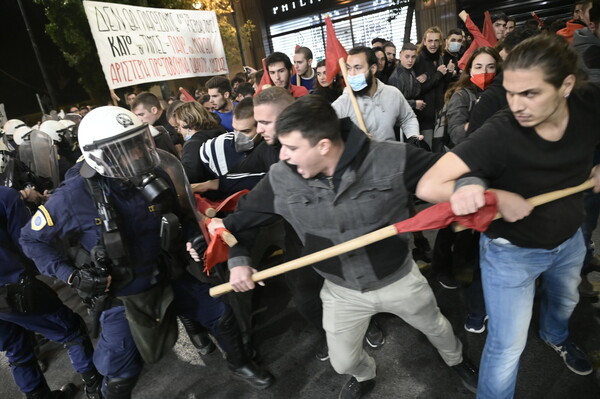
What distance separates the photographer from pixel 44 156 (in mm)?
5137

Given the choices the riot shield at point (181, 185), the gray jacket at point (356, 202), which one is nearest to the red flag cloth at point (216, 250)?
the gray jacket at point (356, 202)

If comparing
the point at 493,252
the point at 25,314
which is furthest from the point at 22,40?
the point at 493,252

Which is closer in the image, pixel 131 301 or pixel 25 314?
pixel 131 301

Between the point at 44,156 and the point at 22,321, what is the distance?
284cm

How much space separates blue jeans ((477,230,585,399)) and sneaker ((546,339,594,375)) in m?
0.69

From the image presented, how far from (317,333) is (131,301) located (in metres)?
1.75

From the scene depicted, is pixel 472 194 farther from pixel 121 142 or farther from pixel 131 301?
pixel 131 301

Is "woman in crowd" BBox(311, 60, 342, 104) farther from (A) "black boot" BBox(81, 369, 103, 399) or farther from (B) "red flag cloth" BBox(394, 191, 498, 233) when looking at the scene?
(A) "black boot" BBox(81, 369, 103, 399)

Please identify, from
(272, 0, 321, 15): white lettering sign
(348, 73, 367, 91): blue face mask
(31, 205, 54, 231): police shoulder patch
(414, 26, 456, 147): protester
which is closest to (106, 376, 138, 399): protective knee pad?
(31, 205, 54, 231): police shoulder patch

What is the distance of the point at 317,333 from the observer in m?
3.66

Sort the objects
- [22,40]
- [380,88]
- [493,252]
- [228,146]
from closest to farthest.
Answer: [493,252] < [228,146] < [380,88] < [22,40]

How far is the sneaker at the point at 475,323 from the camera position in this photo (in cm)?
316

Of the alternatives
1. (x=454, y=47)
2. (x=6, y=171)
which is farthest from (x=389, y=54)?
(x=6, y=171)

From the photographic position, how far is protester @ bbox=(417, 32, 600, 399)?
5.61 ft
